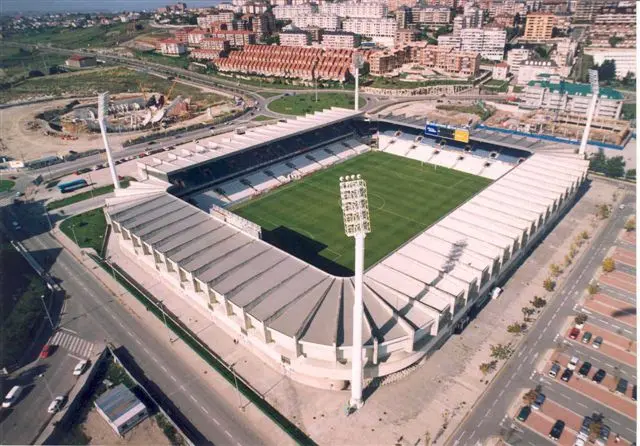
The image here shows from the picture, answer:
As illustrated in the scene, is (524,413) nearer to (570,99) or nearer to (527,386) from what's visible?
(527,386)

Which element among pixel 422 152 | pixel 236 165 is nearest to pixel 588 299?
pixel 422 152

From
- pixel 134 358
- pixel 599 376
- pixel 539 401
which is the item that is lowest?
pixel 134 358

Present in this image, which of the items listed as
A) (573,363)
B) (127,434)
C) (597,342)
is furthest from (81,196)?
(597,342)

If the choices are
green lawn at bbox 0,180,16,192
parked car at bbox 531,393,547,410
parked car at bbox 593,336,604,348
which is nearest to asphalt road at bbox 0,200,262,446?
parked car at bbox 531,393,547,410

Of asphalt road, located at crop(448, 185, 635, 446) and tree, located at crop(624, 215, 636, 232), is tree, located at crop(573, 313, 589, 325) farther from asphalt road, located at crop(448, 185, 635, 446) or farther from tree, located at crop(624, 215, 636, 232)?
tree, located at crop(624, 215, 636, 232)

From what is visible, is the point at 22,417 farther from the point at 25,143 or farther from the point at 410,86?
the point at 410,86
